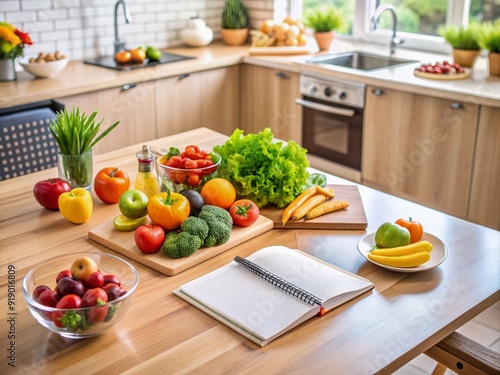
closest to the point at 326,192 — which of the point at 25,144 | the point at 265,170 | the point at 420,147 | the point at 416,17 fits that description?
the point at 265,170

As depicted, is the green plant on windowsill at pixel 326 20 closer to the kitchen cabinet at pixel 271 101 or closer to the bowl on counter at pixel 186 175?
the kitchen cabinet at pixel 271 101

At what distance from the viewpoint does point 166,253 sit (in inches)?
79.4

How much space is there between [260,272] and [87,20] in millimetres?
3359

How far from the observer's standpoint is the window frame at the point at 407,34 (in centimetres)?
457

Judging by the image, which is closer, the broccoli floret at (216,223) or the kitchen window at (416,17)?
the broccoli floret at (216,223)

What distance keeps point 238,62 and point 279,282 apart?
3.21m

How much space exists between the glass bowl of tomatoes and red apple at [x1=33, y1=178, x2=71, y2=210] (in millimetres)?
597

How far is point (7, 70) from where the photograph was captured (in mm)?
4043

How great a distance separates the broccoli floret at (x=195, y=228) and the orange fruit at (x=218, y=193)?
196mm

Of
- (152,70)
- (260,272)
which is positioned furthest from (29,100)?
(260,272)

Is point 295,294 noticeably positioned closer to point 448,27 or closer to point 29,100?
point 29,100

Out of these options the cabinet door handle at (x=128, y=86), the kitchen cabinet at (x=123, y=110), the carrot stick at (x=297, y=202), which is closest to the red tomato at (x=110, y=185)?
the carrot stick at (x=297, y=202)

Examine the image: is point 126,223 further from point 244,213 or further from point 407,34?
point 407,34

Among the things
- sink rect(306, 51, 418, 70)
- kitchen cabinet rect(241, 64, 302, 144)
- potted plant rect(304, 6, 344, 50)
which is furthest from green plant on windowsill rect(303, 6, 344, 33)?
kitchen cabinet rect(241, 64, 302, 144)
